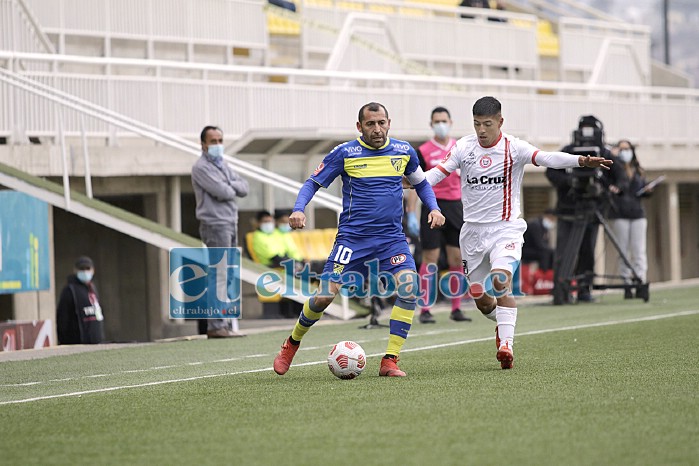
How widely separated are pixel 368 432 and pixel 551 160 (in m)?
3.66

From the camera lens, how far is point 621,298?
18359 mm

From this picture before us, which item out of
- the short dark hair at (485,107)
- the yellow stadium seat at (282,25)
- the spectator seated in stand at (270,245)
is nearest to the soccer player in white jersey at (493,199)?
the short dark hair at (485,107)

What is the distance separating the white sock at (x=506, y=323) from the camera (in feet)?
30.4

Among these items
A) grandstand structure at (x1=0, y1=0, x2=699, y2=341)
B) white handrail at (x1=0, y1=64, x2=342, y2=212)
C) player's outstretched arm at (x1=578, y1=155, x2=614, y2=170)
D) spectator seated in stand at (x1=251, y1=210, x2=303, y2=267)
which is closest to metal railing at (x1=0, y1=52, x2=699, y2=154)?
grandstand structure at (x1=0, y1=0, x2=699, y2=341)

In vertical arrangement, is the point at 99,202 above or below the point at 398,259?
above

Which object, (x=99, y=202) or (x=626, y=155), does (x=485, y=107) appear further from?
(x=626, y=155)

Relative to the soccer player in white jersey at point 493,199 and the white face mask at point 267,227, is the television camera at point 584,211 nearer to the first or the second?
the white face mask at point 267,227

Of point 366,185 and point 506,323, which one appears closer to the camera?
point 366,185

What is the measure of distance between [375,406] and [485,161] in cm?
289

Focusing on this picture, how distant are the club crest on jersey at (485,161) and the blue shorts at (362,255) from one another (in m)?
0.89

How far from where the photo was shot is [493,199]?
9648 millimetres

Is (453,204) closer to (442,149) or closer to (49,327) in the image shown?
(442,149)

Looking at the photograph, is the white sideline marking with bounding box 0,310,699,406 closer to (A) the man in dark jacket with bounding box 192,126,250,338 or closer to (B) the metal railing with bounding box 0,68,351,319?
(A) the man in dark jacket with bounding box 192,126,250,338

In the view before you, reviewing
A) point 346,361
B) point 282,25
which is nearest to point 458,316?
point 346,361
